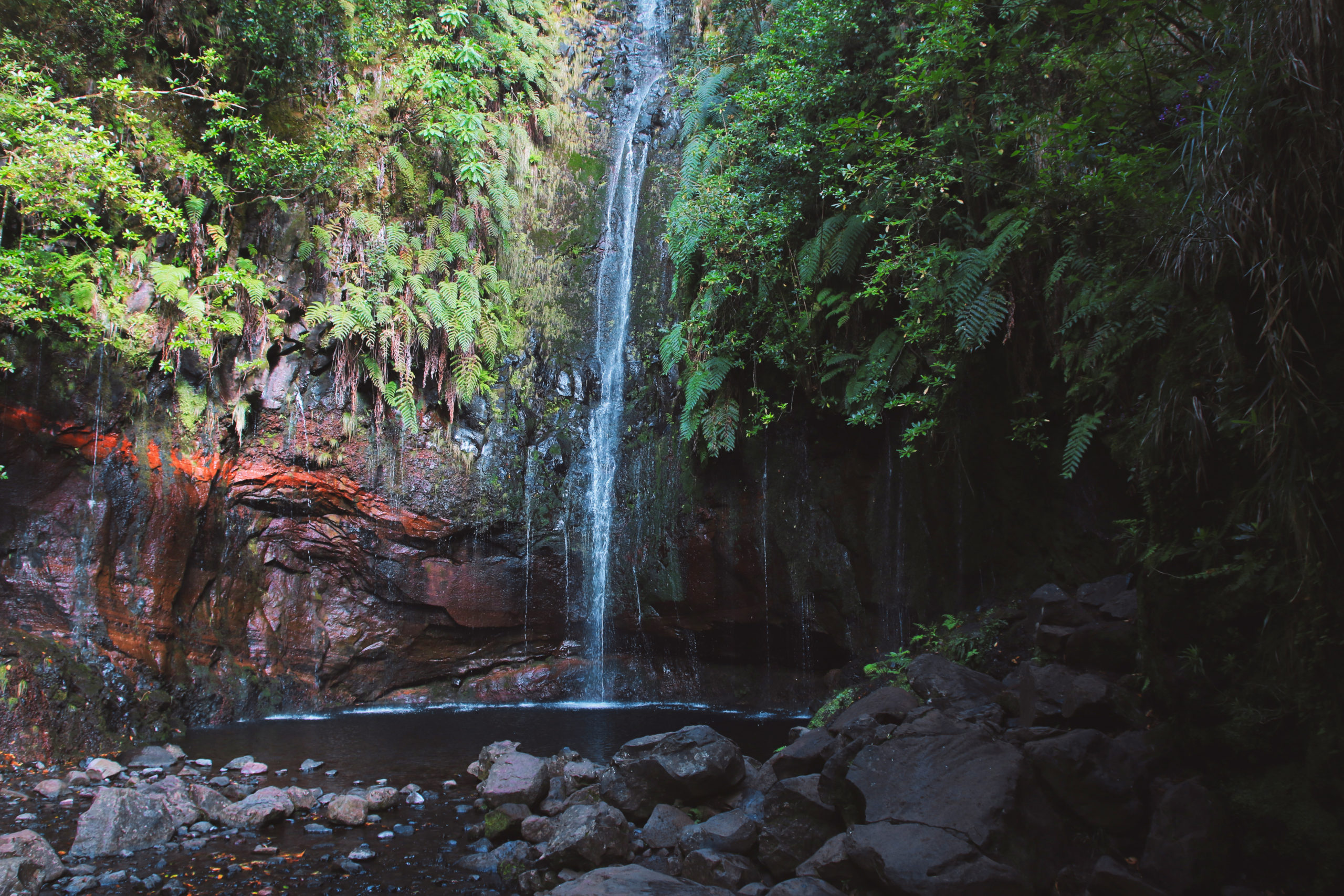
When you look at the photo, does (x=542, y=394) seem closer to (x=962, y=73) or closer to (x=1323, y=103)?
(x=962, y=73)

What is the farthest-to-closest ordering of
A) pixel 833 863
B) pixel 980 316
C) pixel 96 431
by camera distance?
pixel 96 431 < pixel 980 316 < pixel 833 863

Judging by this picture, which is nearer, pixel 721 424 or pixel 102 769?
pixel 102 769

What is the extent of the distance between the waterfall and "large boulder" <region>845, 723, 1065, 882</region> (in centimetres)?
804

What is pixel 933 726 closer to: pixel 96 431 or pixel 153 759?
pixel 153 759

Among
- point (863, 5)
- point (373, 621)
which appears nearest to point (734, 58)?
point (863, 5)

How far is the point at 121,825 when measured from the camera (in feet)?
17.1

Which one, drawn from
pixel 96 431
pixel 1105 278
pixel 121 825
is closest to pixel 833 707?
pixel 1105 278

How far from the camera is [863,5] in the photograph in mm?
8148

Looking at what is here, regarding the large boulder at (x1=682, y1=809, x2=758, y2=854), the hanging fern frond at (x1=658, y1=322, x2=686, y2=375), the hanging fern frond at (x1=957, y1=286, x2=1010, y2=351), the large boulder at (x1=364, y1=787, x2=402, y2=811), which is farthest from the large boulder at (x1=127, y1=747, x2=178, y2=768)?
the hanging fern frond at (x1=957, y1=286, x2=1010, y2=351)

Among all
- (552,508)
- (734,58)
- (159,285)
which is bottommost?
(552,508)

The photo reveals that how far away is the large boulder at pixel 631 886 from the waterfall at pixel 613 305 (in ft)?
25.7

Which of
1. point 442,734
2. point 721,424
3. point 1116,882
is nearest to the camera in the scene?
point 1116,882

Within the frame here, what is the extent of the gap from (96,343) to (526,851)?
8.70 meters

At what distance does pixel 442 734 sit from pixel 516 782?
11.2ft
